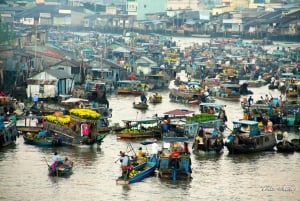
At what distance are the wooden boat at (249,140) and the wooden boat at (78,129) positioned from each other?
307cm

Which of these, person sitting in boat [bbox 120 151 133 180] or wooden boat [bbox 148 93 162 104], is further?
wooden boat [bbox 148 93 162 104]

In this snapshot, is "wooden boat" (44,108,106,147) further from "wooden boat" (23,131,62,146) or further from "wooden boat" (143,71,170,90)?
"wooden boat" (143,71,170,90)

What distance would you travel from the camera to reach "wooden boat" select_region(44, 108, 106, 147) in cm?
2505

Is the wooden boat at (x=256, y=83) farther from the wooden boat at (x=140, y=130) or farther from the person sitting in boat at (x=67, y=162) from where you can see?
the person sitting in boat at (x=67, y=162)

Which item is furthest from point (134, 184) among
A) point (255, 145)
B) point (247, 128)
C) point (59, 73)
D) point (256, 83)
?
point (256, 83)

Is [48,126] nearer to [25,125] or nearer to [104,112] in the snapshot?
[25,125]

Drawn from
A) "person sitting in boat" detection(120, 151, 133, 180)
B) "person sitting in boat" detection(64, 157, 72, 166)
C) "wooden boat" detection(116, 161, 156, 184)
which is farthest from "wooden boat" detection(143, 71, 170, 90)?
"person sitting in boat" detection(120, 151, 133, 180)

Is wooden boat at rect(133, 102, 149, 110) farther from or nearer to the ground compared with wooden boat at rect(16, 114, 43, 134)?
nearer to the ground

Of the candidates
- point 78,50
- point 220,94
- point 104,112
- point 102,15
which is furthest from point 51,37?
point 104,112

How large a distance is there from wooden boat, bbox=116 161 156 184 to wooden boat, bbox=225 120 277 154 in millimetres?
3374

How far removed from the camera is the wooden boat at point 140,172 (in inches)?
837

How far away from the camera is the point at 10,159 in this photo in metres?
23.9

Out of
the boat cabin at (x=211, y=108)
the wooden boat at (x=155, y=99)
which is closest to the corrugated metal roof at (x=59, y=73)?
the wooden boat at (x=155, y=99)

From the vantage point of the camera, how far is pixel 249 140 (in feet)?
82.3
